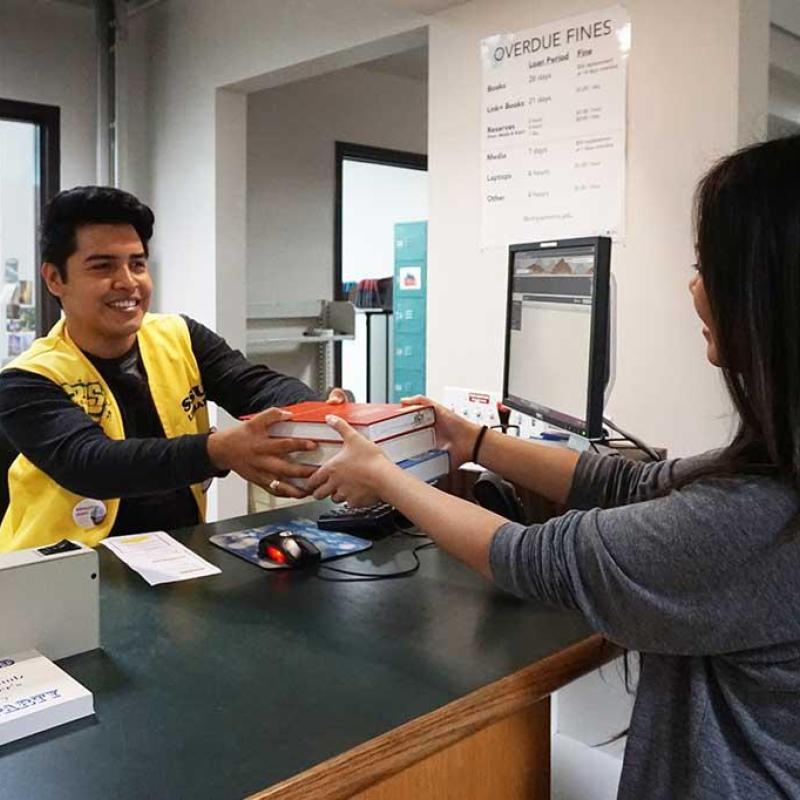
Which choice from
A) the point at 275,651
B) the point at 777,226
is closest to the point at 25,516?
the point at 275,651

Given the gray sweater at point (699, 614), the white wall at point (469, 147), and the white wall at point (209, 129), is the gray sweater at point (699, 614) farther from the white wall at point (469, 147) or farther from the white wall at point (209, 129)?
the white wall at point (209, 129)

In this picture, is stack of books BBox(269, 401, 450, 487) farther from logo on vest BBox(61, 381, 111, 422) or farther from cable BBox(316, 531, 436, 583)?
logo on vest BBox(61, 381, 111, 422)

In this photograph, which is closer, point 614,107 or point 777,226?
point 777,226

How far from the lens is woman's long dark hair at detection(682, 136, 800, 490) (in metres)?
0.87

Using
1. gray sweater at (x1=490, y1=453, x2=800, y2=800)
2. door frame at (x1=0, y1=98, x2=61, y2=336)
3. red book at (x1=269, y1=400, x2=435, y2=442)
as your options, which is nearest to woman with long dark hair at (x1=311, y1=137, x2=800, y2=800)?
gray sweater at (x1=490, y1=453, x2=800, y2=800)

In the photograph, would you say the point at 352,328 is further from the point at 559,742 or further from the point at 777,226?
the point at 777,226

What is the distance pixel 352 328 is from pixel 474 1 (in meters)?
2.39

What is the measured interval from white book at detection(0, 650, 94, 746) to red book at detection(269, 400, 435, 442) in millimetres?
525

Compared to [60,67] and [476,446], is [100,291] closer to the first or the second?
[476,446]

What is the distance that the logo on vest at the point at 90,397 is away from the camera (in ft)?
5.91

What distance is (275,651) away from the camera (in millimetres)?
1112

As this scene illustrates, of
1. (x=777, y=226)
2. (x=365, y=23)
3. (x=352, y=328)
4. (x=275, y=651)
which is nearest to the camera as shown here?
(x=777, y=226)

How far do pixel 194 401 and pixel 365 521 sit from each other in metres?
0.60

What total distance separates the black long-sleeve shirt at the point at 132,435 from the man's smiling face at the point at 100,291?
5 centimetres
